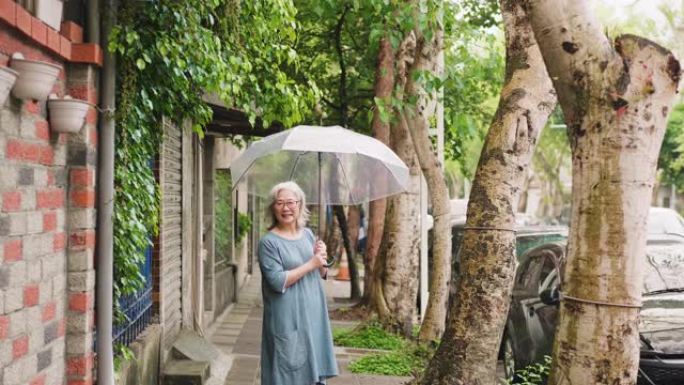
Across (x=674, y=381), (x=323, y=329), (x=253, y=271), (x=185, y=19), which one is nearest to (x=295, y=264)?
(x=323, y=329)

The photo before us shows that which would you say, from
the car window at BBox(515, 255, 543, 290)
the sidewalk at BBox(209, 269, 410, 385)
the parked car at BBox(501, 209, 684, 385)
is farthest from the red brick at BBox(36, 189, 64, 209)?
the car window at BBox(515, 255, 543, 290)

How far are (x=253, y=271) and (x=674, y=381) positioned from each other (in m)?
→ 15.2

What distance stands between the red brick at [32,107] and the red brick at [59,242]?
2.41ft

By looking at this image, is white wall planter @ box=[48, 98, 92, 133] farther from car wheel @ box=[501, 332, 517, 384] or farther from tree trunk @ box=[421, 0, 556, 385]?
car wheel @ box=[501, 332, 517, 384]

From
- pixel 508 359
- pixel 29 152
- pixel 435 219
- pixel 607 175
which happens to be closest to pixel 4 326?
pixel 29 152

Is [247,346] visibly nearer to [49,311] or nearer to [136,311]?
[136,311]

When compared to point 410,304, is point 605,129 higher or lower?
higher

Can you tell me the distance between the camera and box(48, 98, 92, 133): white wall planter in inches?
170

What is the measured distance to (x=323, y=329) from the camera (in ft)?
17.8

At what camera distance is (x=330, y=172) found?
7.07 meters

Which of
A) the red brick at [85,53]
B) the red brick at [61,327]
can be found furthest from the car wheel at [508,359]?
the red brick at [85,53]

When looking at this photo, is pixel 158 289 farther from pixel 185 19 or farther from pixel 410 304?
pixel 410 304

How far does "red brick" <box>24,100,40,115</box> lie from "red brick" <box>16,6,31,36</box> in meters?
0.35

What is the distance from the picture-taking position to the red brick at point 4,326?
3709 mm
